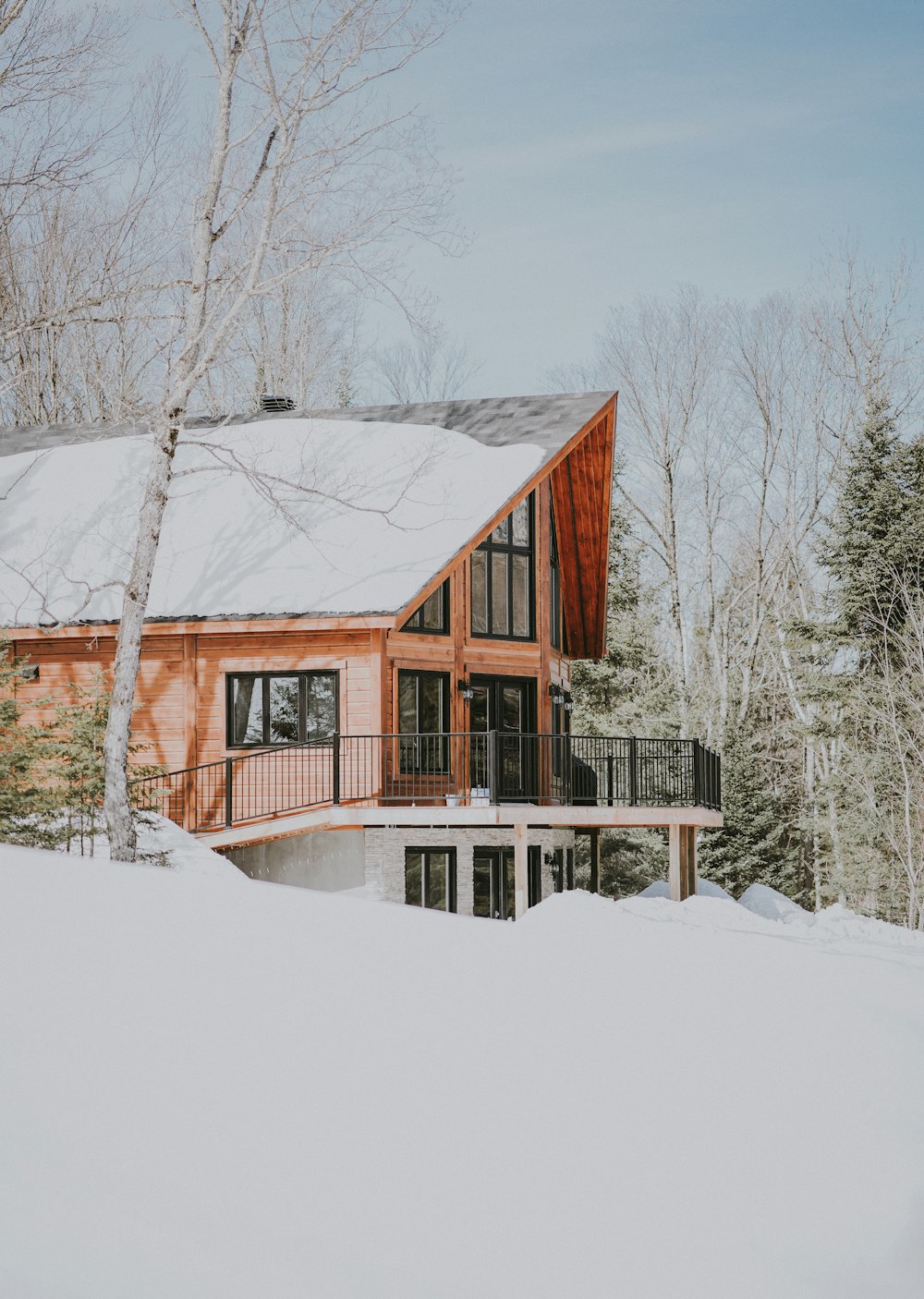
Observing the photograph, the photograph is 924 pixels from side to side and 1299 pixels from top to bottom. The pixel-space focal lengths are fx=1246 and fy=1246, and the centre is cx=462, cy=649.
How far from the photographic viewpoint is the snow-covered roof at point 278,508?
16172mm

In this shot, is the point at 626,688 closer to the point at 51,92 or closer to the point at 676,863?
the point at 676,863

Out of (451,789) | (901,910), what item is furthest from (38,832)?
(901,910)

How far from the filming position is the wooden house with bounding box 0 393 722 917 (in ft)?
52.3

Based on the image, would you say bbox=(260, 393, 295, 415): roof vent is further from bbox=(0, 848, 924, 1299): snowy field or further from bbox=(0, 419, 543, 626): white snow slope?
bbox=(0, 848, 924, 1299): snowy field

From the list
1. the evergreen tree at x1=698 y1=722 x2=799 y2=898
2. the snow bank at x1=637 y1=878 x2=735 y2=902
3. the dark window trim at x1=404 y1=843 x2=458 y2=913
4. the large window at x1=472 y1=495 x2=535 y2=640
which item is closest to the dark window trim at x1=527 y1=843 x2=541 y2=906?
the dark window trim at x1=404 y1=843 x2=458 y2=913

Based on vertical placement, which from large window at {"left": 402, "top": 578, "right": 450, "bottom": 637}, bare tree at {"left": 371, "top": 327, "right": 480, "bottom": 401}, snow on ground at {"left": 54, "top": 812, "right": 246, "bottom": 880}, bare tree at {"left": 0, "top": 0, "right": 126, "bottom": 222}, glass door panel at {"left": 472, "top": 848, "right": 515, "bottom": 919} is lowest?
glass door panel at {"left": 472, "top": 848, "right": 515, "bottom": 919}

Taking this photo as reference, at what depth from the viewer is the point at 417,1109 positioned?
437 cm

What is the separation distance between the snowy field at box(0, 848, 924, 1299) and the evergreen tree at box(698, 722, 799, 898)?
2155cm

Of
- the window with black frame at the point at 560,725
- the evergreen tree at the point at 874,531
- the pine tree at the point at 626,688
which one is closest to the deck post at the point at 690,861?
the window with black frame at the point at 560,725

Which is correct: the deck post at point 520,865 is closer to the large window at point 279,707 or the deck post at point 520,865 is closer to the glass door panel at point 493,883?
the glass door panel at point 493,883

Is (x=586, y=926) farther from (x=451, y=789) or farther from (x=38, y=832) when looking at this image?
(x=451, y=789)

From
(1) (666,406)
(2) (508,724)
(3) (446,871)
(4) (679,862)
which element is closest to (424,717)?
(2) (508,724)

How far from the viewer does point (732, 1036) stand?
520cm

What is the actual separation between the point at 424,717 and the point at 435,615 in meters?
1.46
